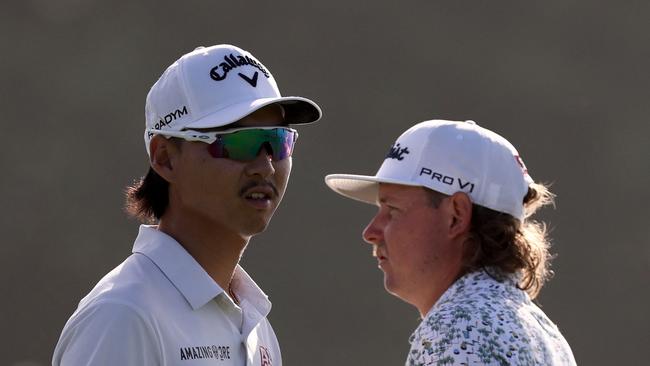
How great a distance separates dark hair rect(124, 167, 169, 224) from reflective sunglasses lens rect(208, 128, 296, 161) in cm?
24

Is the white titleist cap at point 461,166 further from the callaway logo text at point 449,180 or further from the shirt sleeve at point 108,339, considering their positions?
the shirt sleeve at point 108,339

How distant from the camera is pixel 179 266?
3.00 m

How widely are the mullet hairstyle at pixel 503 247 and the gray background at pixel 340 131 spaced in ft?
18.9

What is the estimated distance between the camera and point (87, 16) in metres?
9.55

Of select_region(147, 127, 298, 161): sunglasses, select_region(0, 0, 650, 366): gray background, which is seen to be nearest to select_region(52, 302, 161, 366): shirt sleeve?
select_region(147, 127, 298, 161): sunglasses

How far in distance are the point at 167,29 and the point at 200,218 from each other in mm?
6642

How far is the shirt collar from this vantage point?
2963 mm

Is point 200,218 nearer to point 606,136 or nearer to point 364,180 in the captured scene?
point 364,180

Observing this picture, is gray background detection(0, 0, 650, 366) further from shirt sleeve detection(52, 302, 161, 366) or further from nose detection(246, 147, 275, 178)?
shirt sleeve detection(52, 302, 161, 366)

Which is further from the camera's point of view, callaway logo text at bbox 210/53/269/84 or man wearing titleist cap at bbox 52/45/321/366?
callaway logo text at bbox 210/53/269/84

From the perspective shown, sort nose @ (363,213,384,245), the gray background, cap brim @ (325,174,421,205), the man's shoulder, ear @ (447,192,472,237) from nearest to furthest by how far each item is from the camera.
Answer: the man's shoulder
ear @ (447,192,472,237)
nose @ (363,213,384,245)
cap brim @ (325,174,421,205)
the gray background

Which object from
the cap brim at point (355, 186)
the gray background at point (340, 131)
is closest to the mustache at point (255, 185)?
the cap brim at point (355, 186)

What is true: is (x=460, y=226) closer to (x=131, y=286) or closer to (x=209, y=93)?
(x=209, y=93)

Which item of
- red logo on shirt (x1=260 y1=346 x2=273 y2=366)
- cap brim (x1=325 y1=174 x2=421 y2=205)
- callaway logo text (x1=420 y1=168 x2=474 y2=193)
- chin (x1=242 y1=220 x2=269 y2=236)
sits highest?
callaway logo text (x1=420 y1=168 x2=474 y2=193)
